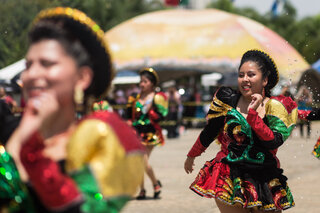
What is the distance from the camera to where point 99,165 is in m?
2.57

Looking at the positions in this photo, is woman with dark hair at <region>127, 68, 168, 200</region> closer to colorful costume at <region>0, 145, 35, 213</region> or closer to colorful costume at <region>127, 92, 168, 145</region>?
colorful costume at <region>127, 92, 168, 145</region>

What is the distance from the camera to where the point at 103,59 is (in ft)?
9.11

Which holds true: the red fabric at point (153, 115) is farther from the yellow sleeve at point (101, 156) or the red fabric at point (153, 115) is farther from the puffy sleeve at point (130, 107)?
the yellow sleeve at point (101, 156)

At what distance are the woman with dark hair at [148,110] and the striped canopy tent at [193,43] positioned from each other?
21.4 meters

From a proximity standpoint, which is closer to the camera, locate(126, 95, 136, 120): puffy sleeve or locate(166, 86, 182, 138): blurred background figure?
locate(126, 95, 136, 120): puffy sleeve

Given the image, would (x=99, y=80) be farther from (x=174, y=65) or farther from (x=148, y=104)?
(x=174, y=65)

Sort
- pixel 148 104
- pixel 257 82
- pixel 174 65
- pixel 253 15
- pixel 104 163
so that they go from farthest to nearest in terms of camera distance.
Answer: pixel 253 15, pixel 174 65, pixel 148 104, pixel 257 82, pixel 104 163

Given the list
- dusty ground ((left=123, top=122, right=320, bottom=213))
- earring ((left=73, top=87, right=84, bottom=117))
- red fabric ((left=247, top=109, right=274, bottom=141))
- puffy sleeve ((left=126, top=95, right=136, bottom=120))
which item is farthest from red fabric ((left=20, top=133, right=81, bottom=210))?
puffy sleeve ((left=126, top=95, right=136, bottom=120))

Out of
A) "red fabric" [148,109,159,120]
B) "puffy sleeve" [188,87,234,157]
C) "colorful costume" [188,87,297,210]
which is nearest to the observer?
"colorful costume" [188,87,297,210]

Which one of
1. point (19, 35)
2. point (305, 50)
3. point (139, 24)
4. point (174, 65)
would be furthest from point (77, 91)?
point (305, 50)

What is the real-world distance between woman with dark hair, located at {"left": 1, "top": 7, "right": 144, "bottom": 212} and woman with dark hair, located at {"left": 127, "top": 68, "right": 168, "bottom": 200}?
25.5 feet

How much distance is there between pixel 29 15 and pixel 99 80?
9.08m

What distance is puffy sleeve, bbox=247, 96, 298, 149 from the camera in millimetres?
5305

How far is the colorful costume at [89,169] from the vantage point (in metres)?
2.49
